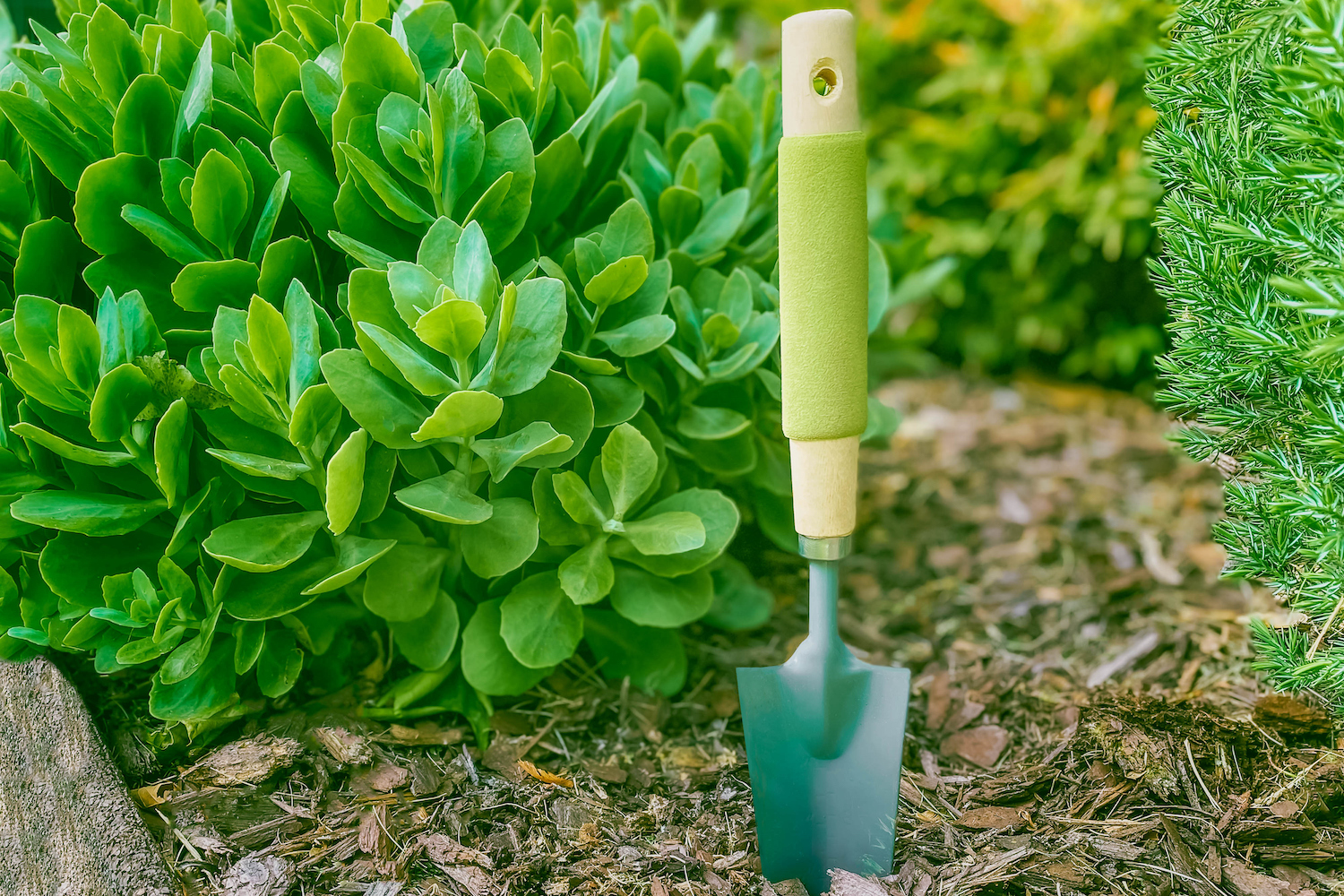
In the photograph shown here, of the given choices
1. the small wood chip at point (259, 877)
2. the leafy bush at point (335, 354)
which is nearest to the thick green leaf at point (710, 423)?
the leafy bush at point (335, 354)

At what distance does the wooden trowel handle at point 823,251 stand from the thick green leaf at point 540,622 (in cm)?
33

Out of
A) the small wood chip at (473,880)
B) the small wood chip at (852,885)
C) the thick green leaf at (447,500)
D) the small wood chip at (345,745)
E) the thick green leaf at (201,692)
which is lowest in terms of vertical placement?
the small wood chip at (852,885)

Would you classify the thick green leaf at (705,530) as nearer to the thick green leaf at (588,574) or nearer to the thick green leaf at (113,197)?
the thick green leaf at (588,574)

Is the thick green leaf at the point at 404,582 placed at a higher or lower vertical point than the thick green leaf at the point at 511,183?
lower

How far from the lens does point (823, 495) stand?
104 centimetres

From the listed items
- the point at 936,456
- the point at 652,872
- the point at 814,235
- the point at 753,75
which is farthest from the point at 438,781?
the point at 936,456

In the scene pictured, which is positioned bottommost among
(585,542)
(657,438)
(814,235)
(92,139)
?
(585,542)

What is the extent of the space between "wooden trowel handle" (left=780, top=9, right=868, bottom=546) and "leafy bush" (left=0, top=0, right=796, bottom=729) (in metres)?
0.16

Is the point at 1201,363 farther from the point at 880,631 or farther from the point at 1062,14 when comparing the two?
the point at 1062,14

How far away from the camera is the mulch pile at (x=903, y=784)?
98 centimetres

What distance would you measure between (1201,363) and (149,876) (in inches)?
47.5

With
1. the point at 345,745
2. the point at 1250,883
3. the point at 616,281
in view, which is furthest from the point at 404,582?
the point at 1250,883

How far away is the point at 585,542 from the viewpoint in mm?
1127

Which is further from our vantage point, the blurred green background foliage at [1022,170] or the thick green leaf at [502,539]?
the blurred green background foliage at [1022,170]
